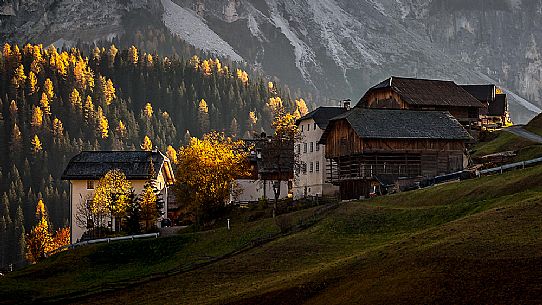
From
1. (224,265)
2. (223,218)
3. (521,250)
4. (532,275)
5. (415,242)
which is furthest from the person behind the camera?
(223,218)

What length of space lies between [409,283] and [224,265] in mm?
25897

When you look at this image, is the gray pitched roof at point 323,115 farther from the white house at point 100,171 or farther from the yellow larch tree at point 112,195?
the yellow larch tree at point 112,195

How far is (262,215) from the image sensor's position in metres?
91.6

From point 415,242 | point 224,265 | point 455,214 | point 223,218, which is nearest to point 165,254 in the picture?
point 224,265

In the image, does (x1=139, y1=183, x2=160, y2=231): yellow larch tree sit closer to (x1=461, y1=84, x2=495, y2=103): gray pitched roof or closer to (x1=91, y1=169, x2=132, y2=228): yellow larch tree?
(x1=91, y1=169, x2=132, y2=228): yellow larch tree

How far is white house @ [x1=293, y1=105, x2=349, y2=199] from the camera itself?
367 feet

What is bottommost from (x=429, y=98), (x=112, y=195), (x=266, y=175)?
(x=112, y=195)

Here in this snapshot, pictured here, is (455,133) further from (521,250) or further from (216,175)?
(521,250)

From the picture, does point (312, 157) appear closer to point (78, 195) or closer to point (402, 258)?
point (78, 195)

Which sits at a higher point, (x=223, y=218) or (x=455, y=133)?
(x=455, y=133)

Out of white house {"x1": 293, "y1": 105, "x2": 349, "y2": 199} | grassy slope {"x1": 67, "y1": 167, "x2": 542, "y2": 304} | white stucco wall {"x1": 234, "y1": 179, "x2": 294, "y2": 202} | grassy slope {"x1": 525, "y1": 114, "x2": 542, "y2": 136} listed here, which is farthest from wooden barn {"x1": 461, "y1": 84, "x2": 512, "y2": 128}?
grassy slope {"x1": 67, "y1": 167, "x2": 542, "y2": 304}

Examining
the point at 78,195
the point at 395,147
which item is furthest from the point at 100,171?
the point at 395,147

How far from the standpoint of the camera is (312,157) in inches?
4550

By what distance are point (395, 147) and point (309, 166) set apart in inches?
961
